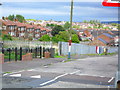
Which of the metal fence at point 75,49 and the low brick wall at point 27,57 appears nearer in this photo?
the low brick wall at point 27,57

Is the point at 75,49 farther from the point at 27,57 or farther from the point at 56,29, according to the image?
the point at 27,57

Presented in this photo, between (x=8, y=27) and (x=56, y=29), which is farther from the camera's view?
(x=56, y=29)

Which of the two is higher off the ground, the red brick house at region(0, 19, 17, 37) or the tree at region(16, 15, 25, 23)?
the tree at region(16, 15, 25, 23)

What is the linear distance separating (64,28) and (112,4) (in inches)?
1952

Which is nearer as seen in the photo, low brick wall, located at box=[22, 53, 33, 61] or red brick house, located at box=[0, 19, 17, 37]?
low brick wall, located at box=[22, 53, 33, 61]

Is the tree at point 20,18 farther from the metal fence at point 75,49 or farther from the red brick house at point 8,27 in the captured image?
the metal fence at point 75,49

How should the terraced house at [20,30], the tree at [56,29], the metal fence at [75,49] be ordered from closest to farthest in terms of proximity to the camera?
the metal fence at [75,49] < the terraced house at [20,30] < the tree at [56,29]

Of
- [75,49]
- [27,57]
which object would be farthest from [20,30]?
[27,57]

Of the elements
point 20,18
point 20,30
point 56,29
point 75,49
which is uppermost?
point 20,18

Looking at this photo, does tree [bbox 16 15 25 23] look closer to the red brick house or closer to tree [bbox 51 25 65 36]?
the red brick house

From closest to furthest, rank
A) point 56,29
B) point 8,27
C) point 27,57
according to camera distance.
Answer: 1. point 27,57
2. point 8,27
3. point 56,29

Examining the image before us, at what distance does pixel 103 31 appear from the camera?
89062 millimetres

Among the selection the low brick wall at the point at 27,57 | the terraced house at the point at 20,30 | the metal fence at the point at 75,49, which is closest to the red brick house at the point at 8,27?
the terraced house at the point at 20,30

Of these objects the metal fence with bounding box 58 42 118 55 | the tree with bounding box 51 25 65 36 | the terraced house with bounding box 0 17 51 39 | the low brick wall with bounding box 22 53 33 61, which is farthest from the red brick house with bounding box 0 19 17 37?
the low brick wall with bounding box 22 53 33 61
